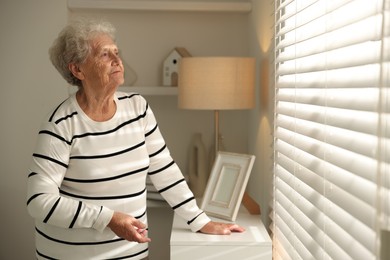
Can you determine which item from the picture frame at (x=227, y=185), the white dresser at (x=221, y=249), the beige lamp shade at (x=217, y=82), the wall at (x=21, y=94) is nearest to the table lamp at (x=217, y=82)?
the beige lamp shade at (x=217, y=82)

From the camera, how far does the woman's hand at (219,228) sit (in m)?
2.26

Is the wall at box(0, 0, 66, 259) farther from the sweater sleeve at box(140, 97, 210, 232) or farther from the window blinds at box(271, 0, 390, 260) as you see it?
the window blinds at box(271, 0, 390, 260)

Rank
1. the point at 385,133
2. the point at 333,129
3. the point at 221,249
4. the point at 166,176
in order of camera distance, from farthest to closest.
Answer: the point at 166,176, the point at 221,249, the point at 333,129, the point at 385,133

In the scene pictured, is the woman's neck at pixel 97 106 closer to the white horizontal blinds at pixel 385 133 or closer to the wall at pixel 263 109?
the wall at pixel 263 109

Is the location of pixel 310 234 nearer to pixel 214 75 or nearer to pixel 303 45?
pixel 303 45

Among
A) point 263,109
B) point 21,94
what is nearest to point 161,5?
point 263,109

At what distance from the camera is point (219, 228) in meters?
2.27

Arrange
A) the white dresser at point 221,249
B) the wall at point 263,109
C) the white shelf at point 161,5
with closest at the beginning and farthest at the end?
the white dresser at point 221,249
the wall at point 263,109
the white shelf at point 161,5

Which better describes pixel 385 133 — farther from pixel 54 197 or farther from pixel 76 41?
pixel 76 41

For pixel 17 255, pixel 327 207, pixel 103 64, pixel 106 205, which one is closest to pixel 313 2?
pixel 327 207

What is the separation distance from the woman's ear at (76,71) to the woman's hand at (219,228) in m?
0.78

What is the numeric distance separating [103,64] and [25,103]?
1316mm

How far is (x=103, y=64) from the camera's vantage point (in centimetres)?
224

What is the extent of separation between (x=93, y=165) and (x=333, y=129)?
0.99 m
